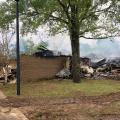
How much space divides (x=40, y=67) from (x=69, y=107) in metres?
13.9

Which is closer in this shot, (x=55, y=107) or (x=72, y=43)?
(x=55, y=107)

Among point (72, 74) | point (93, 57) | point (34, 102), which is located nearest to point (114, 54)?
point (93, 57)

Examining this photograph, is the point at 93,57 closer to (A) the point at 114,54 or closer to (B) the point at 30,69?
(A) the point at 114,54

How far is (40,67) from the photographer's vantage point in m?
27.7

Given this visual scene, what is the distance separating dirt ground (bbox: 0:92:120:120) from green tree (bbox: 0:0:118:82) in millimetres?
8567

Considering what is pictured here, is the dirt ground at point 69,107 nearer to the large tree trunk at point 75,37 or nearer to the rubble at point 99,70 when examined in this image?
the large tree trunk at point 75,37

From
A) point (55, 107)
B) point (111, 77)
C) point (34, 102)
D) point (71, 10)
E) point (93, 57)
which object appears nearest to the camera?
point (55, 107)

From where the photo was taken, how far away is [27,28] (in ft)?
88.6

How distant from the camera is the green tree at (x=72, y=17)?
2525cm

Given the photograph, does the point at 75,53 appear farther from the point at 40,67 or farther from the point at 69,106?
the point at 69,106

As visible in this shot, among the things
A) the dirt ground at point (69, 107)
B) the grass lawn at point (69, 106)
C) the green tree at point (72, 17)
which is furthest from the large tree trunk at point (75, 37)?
the dirt ground at point (69, 107)

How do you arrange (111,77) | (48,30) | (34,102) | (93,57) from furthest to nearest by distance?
1. (93,57)
2. (111,77)
3. (48,30)
4. (34,102)

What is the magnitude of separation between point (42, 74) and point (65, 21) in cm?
402

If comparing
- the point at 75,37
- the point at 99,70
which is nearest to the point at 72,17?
the point at 75,37
